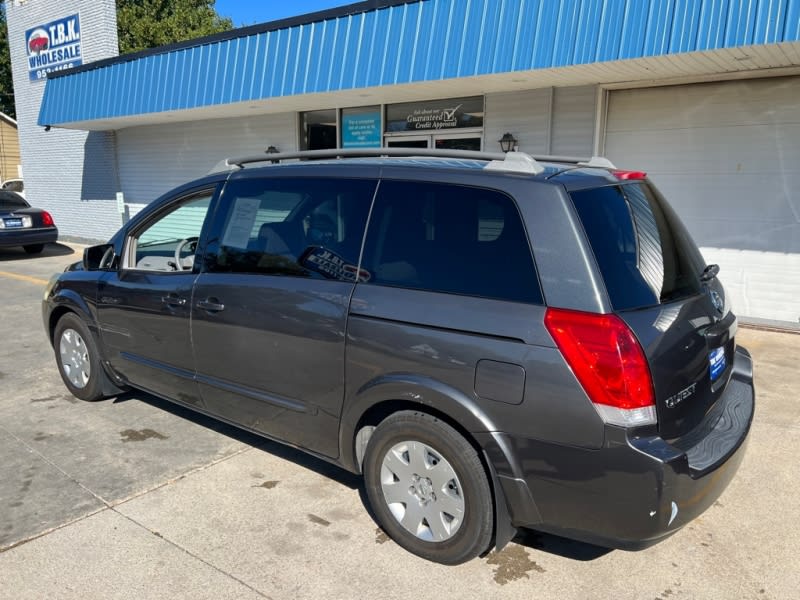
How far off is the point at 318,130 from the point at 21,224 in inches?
271

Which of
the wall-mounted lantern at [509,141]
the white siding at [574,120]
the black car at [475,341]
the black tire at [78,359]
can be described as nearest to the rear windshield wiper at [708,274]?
the black car at [475,341]

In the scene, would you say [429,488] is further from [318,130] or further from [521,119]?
[318,130]

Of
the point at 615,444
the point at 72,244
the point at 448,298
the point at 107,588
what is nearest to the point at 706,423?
the point at 615,444

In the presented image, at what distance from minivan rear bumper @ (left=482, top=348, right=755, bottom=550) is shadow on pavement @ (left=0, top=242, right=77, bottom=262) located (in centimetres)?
1410

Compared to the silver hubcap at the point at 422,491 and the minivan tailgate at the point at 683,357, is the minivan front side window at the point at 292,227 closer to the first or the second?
the silver hubcap at the point at 422,491

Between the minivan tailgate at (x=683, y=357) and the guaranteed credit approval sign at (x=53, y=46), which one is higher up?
the guaranteed credit approval sign at (x=53, y=46)

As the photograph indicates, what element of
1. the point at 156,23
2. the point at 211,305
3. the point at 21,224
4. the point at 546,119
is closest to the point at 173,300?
the point at 211,305

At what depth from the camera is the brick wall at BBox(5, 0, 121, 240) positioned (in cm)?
1506

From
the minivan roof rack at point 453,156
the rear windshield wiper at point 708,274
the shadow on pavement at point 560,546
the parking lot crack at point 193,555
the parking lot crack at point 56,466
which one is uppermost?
the minivan roof rack at point 453,156

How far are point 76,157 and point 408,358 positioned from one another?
1628cm

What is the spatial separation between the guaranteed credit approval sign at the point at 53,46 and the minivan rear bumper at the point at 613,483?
16674mm

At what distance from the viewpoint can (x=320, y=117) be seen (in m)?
11.1

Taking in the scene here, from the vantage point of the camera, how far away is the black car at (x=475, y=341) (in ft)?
7.59

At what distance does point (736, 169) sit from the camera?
718 cm
